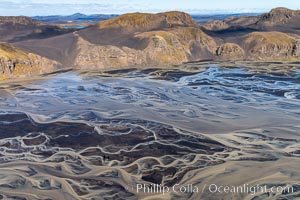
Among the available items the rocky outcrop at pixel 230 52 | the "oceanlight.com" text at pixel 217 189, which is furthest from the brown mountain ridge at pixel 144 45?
the "oceanlight.com" text at pixel 217 189

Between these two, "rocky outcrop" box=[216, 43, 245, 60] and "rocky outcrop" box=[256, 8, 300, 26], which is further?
"rocky outcrop" box=[256, 8, 300, 26]

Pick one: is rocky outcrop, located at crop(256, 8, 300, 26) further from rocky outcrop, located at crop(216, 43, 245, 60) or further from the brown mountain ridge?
rocky outcrop, located at crop(216, 43, 245, 60)

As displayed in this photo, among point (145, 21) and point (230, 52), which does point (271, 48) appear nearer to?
point (230, 52)

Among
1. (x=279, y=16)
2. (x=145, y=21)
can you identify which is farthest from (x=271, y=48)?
(x=279, y=16)

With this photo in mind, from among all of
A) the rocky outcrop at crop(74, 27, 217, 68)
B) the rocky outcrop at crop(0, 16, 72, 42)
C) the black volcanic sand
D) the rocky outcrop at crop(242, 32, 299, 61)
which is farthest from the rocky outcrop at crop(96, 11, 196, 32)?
the black volcanic sand

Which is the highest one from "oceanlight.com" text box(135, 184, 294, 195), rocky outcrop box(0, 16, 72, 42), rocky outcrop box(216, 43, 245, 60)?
rocky outcrop box(0, 16, 72, 42)

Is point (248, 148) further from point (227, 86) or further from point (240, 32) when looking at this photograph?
point (240, 32)

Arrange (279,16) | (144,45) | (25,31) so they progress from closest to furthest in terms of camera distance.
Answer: (144,45)
(25,31)
(279,16)
